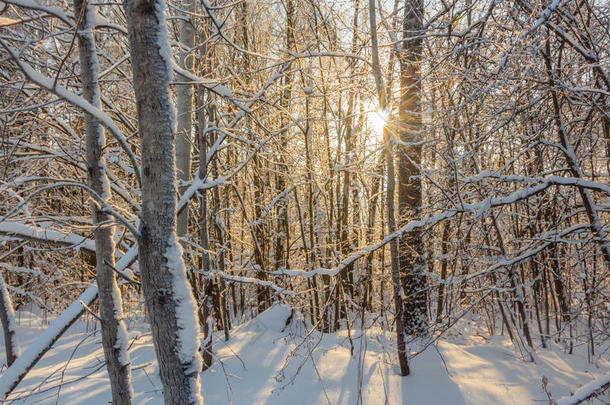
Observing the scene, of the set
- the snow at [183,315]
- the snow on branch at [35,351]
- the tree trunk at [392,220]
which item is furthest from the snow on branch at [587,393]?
the snow on branch at [35,351]

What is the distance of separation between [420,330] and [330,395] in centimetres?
193

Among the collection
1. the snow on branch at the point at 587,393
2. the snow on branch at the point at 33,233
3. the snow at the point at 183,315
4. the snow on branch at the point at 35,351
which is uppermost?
the snow on branch at the point at 33,233

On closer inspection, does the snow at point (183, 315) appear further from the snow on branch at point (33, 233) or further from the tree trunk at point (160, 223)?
the snow on branch at point (33, 233)

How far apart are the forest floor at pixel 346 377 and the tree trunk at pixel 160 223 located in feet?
5.23

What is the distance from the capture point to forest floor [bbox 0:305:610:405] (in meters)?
3.77

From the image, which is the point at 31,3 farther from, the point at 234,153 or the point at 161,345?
the point at 234,153

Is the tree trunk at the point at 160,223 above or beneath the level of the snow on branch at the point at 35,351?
above

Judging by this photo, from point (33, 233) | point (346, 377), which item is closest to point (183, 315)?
point (33, 233)

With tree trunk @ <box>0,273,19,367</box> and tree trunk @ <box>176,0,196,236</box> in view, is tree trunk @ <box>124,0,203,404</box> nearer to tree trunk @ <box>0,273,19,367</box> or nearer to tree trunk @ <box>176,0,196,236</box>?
tree trunk @ <box>176,0,196,236</box>

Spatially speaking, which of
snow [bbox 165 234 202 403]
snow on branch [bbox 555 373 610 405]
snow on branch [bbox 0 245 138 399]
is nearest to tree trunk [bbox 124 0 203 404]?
snow [bbox 165 234 202 403]

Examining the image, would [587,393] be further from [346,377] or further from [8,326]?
[8,326]

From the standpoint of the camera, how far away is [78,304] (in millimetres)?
2430

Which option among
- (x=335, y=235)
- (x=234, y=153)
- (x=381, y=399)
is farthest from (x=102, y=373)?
(x=234, y=153)

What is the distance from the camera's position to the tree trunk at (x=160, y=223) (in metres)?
1.71
